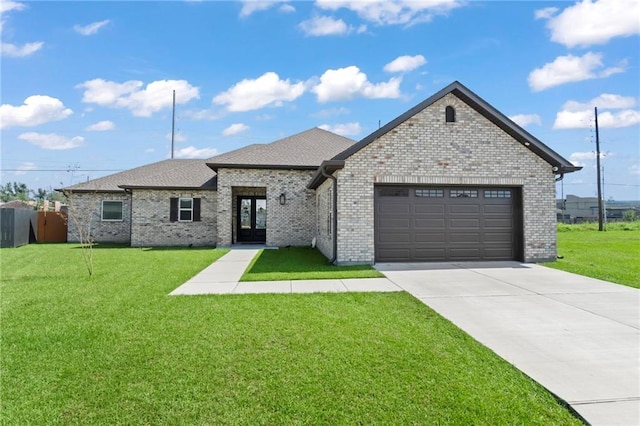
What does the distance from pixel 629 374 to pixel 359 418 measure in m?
3.00

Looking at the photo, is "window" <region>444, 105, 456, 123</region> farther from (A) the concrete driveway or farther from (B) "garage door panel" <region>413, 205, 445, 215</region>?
(A) the concrete driveway

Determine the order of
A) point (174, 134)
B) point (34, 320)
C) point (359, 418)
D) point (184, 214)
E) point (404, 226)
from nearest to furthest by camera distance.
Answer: point (359, 418) < point (34, 320) < point (404, 226) < point (184, 214) < point (174, 134)

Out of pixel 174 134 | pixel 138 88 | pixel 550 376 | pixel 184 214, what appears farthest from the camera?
pixel 174 134

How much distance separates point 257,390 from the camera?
311 cm

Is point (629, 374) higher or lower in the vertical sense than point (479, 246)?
lower

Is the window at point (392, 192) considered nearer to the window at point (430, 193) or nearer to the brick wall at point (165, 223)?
the window at point (430, 193)

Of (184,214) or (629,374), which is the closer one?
(629,374)

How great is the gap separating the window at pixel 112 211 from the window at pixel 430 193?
16.9 metres

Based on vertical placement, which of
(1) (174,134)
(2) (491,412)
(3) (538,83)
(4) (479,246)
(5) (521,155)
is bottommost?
(2) (491,412)

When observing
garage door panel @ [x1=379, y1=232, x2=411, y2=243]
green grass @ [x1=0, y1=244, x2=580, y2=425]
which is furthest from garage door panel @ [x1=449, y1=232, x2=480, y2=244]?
green grass @ [x1=0, y1=244, x2=580, y2=425]

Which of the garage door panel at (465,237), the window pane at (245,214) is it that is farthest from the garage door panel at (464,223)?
the window pane at (245,214)

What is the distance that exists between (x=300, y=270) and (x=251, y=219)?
36.2ft

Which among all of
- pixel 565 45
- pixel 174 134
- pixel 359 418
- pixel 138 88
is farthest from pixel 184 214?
pixel 174 134

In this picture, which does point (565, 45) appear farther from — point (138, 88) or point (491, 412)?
point (138, 88)
